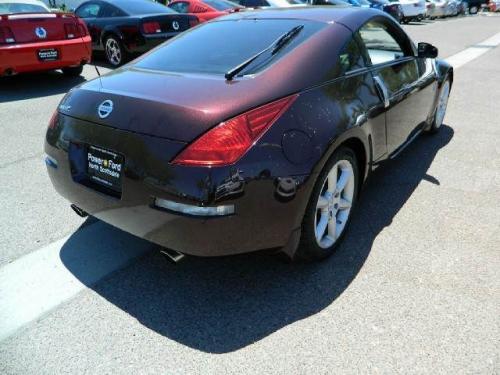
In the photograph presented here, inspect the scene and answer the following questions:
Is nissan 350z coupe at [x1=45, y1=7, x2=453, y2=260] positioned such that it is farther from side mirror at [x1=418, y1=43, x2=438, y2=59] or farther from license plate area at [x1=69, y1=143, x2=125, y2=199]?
side mirror at [x1=418, y1=43, x2=438, y2=59]

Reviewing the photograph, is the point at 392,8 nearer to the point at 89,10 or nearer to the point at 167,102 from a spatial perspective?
the point at 89,10

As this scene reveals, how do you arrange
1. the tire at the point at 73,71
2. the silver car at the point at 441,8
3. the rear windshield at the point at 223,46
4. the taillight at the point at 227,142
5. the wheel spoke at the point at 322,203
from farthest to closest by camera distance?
the silver car at the point at 441,8 < the tire at the point at 73,71 < the rear windshield at the point at 223,46 < the wheel spoke at the point at 322,203 < the taillight at the point at 227,142

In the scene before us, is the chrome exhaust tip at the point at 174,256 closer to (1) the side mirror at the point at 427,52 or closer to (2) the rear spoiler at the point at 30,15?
(1) the side mirror at the point at 427,52

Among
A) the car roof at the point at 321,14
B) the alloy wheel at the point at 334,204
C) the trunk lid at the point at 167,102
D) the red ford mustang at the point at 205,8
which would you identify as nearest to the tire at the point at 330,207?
the alloy wheel at the point at 334,204

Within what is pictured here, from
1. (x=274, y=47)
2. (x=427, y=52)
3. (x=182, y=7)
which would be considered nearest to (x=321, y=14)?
(x=274, y=47)

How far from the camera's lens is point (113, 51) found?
29.0ft

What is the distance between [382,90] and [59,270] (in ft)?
7.97

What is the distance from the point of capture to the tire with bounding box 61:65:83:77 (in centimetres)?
786

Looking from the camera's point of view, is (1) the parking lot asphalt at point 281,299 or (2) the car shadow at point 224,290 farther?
(2) the car shadow at point 224,290

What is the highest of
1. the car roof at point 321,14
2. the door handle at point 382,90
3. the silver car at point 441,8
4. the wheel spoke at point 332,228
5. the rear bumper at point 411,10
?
the car roof at point 321,14

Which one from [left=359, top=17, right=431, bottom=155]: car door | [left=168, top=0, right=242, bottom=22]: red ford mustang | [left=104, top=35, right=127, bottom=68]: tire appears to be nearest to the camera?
[left=359, top=17, right=431, bottom=155]: car door

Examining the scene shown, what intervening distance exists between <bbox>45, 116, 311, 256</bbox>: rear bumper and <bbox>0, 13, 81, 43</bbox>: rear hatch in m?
4.81

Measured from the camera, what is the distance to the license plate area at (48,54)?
656cm

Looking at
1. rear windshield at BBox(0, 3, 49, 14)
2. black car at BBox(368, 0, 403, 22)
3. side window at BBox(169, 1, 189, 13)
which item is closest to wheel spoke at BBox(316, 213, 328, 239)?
rear windshield at BBox(0, 3, 49, 14)
